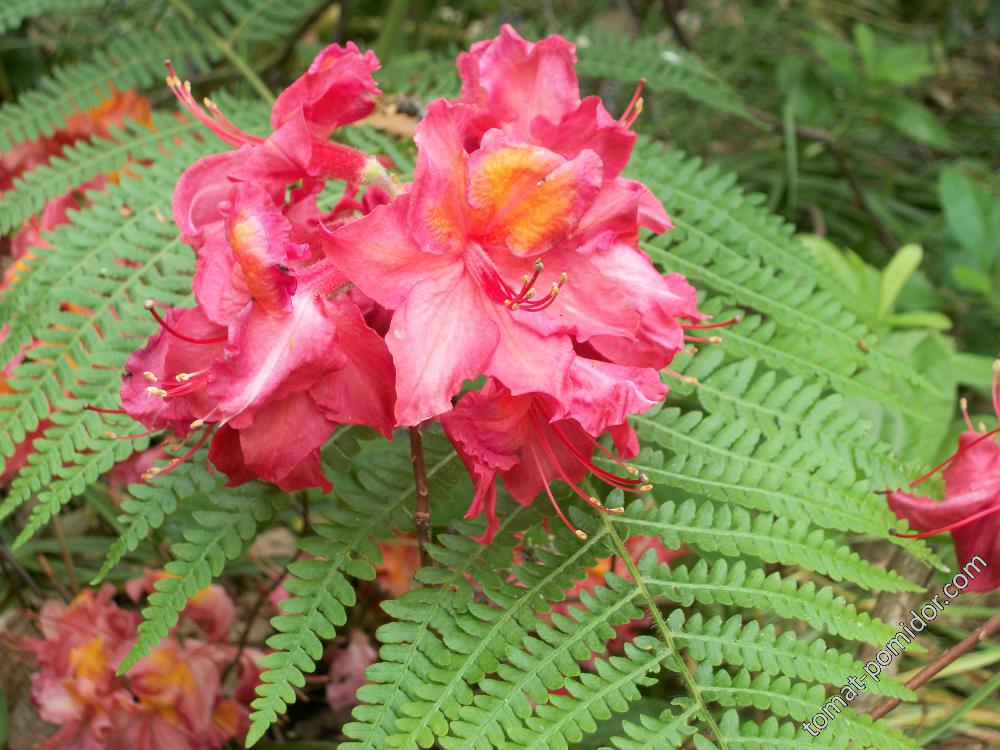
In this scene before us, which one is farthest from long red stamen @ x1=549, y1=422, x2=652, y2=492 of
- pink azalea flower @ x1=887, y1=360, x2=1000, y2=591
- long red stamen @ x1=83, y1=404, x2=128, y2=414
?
long red stamen @ x1=83, y1=404, x2=128, y2=414

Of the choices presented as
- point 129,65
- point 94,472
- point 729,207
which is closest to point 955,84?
point 729,207

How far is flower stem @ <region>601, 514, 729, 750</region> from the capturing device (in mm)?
1044

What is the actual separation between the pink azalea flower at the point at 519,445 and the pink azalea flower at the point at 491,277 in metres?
0.05

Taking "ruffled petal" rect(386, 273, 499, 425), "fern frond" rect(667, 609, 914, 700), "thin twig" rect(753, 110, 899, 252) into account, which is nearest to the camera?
"ruffled petal" rect(386, 273, 499, 425)

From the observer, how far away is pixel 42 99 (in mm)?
Result: 1962

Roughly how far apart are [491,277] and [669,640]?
17.6 inches

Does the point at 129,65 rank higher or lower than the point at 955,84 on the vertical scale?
higher

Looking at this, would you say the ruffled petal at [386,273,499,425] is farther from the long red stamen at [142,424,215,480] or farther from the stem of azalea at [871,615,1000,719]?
the stem of azalea at [871,615,1000,719]

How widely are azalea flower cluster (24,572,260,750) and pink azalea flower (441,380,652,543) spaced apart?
0.68 metres

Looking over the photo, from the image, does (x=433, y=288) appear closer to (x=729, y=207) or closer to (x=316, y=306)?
(x=316, y=306)

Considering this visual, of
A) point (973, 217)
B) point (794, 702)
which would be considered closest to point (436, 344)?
point (794, 702)

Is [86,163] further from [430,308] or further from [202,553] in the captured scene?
[430,308]

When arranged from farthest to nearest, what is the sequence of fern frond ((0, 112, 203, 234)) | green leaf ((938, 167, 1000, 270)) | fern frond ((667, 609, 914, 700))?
green leaf ((938, 167, 1000, 270)) → fern frond ((0, 112, 203, 234)) → fern frond ((667, 609, 914, 700))

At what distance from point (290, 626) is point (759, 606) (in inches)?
20.7
